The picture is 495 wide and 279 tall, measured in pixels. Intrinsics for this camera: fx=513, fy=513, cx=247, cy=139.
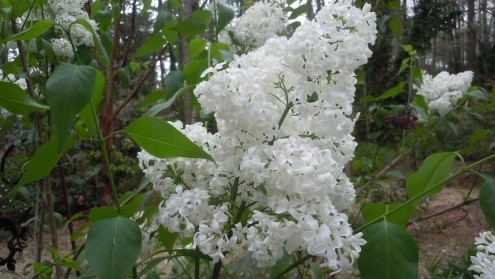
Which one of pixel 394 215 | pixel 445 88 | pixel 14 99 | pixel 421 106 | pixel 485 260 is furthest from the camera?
pixel 445 88

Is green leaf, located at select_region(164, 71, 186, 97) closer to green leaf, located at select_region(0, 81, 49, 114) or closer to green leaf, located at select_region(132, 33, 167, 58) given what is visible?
green leaf, located at select_region(132, 33, 167, 58)

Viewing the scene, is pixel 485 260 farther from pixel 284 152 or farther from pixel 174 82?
pixel 174 82

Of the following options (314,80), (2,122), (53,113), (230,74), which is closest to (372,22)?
(314,80)

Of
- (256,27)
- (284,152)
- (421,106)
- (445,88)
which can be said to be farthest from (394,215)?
(445,88)

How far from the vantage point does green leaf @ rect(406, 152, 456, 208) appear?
3.26 feet

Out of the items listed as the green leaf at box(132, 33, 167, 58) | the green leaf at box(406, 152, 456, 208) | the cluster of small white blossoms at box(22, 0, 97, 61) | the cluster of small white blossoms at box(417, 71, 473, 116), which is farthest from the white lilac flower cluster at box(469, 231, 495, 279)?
the cluster of small white blossoms at box(417, 71, 473, 116)

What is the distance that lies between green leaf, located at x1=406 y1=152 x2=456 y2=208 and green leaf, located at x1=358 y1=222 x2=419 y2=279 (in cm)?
17

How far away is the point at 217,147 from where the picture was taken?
88cm

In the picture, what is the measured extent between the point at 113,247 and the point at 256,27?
1418mm

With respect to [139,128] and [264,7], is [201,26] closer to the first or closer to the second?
[139,128]

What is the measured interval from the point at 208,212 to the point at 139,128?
0.18m

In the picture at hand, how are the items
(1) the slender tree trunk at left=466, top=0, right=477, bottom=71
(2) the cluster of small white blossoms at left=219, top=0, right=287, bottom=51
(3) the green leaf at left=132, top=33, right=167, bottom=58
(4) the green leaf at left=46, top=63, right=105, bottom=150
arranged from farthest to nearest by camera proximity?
(1) the slender tree trunk at left=466, top=0, right=477, bottom=71 → (2) the cluster of small white blossoms at left=219, top=0, right=287, bottom=51 → (3) the green leaf at left=132, top=33, right=167, bottom=58 → (4) the green leaf at left=46, top=63, right=105, bottom=150

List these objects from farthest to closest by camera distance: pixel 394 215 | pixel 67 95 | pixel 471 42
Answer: pixel 471 42, pixel 394 215, pixel 67 95

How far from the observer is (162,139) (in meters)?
0.80
